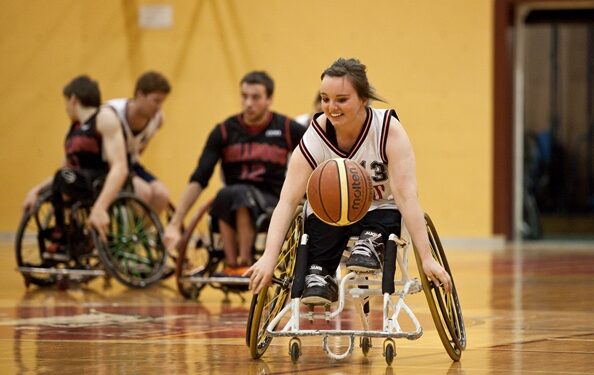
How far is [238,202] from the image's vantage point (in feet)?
20.9

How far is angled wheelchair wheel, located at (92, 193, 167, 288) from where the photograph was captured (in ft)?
23.5

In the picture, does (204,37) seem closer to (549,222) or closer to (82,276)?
(82,276)

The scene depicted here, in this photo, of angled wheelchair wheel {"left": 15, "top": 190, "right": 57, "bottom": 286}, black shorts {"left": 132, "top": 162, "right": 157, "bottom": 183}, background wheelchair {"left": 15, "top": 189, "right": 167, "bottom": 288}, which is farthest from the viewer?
black shorts {"left": 132, "top": 162, "right": 157, "bottom": 183}

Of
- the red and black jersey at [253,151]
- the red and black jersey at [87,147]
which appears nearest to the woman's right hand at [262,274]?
the red and black jersey at [253,151]

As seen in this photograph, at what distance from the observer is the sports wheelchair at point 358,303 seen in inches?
147

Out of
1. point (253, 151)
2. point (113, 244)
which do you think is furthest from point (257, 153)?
point (113, 244)

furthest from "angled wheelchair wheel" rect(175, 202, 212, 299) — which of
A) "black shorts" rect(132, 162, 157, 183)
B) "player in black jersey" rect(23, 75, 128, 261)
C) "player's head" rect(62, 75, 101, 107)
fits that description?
"player's head" rect(62, 75, 101, 107)

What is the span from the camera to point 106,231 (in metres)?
7.05

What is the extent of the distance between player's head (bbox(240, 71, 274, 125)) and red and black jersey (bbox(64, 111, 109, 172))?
47.2 inches

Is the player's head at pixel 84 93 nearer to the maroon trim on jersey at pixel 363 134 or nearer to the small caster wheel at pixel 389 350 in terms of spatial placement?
the maroon trim on jersey at pixel 363 134

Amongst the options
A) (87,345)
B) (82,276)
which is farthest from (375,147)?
(82,276)

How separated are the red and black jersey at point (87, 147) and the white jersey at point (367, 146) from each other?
141 inches

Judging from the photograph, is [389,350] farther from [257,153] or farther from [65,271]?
[65,271]

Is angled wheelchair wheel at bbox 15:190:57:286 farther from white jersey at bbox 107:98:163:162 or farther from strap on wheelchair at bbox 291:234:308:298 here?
→ strap on wheelchair at bbox 291:234:308:298
